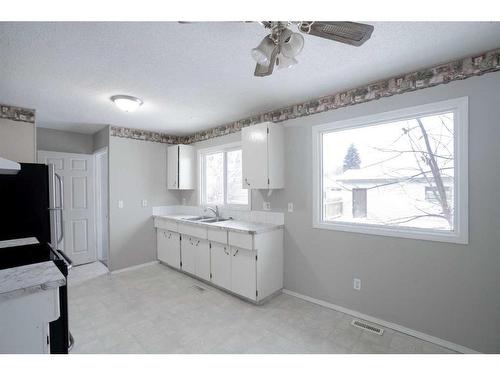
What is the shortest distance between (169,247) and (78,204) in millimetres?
1803

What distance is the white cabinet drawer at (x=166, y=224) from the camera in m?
3.66

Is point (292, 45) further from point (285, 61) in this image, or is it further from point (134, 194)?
point (134, 194)

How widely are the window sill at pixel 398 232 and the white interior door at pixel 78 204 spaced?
12.7ft

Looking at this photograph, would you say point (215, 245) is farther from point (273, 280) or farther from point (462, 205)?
point (462, 205)

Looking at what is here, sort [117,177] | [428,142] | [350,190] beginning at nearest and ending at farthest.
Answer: [428,142] < [350,190] < [117,177]

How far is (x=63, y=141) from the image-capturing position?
3.95m

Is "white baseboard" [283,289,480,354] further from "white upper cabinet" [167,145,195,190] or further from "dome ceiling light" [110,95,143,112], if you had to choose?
"dome ceiling light" [110,95,143,112]

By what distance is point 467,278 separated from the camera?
182 centimetres

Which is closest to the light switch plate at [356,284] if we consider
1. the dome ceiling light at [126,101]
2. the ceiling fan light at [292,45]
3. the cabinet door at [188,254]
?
the cabinet door at [188,254]

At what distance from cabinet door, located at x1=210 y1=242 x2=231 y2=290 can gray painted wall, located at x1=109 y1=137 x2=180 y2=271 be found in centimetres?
158

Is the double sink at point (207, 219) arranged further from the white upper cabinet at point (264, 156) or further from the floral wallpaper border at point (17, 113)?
the floral wallpaper border at point (17, 113)

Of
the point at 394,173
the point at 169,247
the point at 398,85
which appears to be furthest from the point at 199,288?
the point at 398,85
